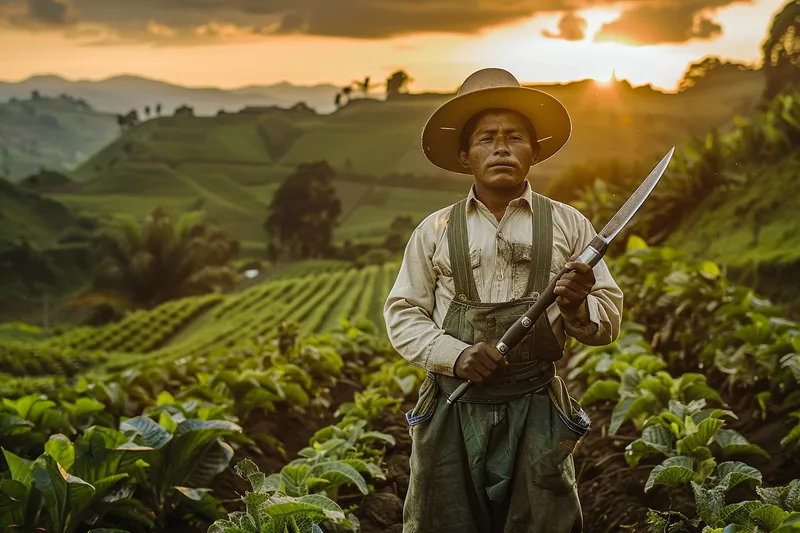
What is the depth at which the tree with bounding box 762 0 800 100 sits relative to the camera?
7441mm

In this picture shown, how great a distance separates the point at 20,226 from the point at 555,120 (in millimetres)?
5718

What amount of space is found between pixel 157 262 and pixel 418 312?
5.09 meters

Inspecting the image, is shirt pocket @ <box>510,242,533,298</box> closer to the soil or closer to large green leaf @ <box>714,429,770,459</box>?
the soil

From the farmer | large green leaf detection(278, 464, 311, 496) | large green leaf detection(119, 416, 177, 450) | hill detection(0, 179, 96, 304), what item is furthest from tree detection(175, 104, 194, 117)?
the farmer

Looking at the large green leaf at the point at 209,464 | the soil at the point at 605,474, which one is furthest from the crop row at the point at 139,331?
the large green leaf at the point at 209,464

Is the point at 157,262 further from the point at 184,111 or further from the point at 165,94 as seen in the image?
the point at 165,94

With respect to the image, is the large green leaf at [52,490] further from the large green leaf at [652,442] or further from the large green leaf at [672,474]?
the large green leaf at [652,442]

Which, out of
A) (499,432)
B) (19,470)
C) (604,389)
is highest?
(499,432)

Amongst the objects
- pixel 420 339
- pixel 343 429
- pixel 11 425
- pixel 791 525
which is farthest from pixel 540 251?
pixel 11 425

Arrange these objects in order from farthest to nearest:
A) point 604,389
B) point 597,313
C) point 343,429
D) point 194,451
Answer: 1. point 604,389
2. point 343,429
3. point 194,451
4. point 597,313

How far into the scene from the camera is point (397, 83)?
25.2 ft

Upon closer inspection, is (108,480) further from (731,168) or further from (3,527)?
(731,168)

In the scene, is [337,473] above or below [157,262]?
below

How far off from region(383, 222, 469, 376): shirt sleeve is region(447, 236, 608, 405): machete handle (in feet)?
0.51
